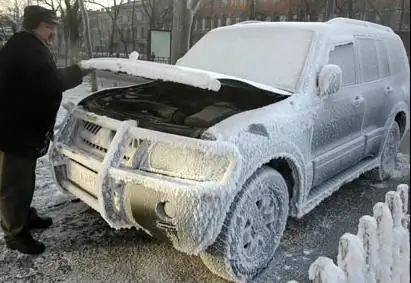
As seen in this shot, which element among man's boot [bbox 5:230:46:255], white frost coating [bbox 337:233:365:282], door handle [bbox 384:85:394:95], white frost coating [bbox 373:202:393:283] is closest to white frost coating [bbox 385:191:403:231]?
white frost coating [bbox 373:202:393:283]

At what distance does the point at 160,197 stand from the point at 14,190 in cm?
101

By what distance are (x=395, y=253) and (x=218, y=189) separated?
803mm

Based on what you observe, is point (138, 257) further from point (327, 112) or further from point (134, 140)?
point (327, 112)

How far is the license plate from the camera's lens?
6.87 feet

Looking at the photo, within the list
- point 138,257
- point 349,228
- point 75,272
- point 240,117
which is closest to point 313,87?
point 240,117

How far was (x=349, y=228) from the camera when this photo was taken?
8.85 feet

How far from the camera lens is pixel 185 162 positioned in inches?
71.1

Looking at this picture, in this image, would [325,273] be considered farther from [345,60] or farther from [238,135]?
[345,60]

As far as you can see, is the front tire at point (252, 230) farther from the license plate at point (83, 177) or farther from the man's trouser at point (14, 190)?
the man's trouser at point (14, 190)

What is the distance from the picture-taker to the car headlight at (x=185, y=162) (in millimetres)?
1756

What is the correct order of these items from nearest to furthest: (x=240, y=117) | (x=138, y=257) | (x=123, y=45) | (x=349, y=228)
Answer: (x=240, y=117), (x=138, y=257), (x=349, y=228), (x=123, y=45)

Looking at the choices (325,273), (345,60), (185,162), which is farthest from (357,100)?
(325,273)

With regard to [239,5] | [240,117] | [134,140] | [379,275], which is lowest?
[379,275]

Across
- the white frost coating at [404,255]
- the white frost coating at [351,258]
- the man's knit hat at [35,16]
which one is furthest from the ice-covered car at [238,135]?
the white frost coating at [404,255]
